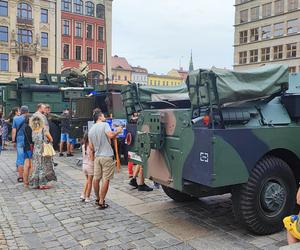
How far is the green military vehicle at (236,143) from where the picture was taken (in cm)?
499

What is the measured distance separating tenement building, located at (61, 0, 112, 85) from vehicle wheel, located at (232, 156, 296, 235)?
175ft

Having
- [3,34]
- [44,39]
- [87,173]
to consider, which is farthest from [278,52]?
[87,173]

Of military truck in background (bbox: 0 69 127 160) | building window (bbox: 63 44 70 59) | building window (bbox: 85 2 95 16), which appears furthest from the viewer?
building window (bbox: 85 2 95 16)

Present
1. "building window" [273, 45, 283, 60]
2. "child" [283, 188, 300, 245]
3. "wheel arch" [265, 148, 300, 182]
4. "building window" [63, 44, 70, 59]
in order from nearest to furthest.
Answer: "child" [283, 188, 300, 245] < "wheel arch" [265, 148, 300, 182] < "building window" [63, 44, 70, 59] < "building window" [273, 45, 283, 60]

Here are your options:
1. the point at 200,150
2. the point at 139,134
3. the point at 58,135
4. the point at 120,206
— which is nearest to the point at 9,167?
the point at 58,135

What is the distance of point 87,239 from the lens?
5402mm

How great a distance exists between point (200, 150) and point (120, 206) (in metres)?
2.55

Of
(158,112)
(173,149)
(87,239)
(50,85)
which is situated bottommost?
(87,239)

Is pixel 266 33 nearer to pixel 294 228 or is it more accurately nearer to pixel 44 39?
pixel 44 39

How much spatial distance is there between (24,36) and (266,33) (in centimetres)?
3560

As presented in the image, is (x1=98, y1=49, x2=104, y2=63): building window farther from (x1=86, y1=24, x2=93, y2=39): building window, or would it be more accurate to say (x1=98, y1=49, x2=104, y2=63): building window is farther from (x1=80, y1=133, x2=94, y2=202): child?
(x1=80, y1=133, x2=94, y2=202): child

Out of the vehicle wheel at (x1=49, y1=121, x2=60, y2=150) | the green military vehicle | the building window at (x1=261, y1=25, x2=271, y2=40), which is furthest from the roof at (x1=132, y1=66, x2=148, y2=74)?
the green military vehicle

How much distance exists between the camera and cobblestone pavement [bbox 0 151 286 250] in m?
5.23

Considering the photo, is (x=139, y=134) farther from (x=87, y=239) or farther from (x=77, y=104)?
(x=77, y=104)
